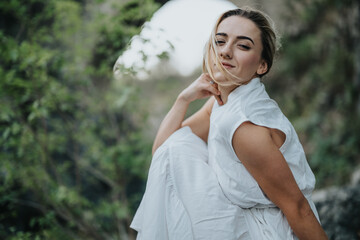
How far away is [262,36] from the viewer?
1.46 meters

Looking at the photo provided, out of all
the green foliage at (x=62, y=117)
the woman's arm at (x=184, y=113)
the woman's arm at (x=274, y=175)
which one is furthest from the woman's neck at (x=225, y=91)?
the green foliage at (x=62, y=117)

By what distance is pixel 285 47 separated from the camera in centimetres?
798

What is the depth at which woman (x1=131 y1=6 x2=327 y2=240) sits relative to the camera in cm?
128

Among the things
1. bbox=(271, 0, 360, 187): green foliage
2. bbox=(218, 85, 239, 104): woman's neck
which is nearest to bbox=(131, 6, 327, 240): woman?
bbox=(218, 85, 239, 104): woman's neck

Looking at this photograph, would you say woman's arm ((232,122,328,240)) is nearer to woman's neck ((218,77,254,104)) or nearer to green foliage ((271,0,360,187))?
woman's neck ((218,77,254,104))

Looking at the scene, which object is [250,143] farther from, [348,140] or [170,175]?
[348,140]

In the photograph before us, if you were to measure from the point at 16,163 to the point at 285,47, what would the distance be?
7.07m

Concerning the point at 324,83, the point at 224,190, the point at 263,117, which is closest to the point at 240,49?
the point at 263,117

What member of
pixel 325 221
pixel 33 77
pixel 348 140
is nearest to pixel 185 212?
pixel 325 221

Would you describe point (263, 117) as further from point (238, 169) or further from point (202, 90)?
point (202, 90)

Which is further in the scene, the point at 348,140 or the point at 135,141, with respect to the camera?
the point at 348,140

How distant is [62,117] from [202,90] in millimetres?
1922

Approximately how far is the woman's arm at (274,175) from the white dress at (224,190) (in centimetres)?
4

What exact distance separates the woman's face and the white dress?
0.22 ft
